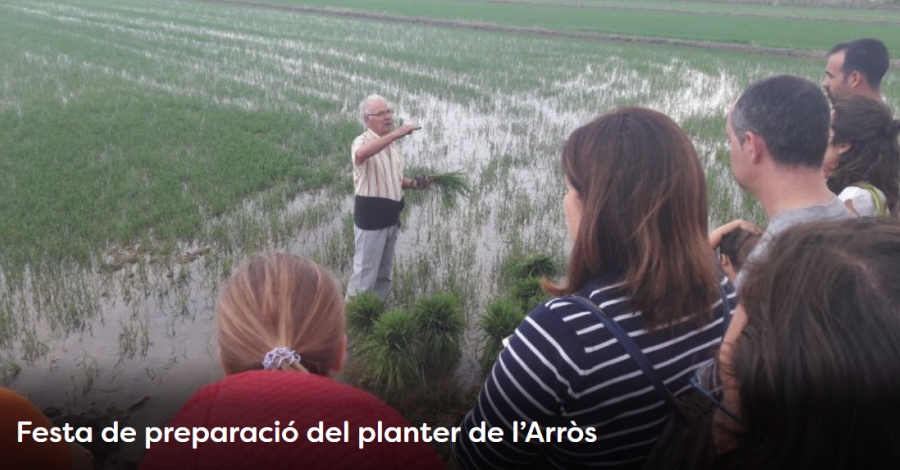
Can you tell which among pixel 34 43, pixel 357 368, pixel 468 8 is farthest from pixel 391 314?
pixel 468 8

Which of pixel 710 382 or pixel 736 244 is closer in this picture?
pixel 710 382

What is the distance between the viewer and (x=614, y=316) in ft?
5.43

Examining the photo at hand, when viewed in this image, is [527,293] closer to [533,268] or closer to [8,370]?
[533,268]

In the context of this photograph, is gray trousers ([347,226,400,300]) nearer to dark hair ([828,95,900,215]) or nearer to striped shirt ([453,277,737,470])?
dark hair ([828,95,900,215])

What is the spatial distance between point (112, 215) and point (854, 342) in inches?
263

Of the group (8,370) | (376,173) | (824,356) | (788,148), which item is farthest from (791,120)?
(8,370)

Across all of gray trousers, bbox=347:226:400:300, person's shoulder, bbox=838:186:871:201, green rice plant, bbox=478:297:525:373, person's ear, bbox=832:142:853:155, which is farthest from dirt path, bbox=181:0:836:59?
person's shoulder, bbox=838:186:871:201

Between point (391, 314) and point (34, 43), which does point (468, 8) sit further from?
point (391, 314)

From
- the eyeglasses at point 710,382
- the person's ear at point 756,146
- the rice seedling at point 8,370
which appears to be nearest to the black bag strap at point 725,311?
the eyeglasses at point 710,382

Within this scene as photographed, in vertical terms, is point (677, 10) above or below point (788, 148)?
above

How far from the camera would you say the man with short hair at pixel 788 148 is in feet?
7.14

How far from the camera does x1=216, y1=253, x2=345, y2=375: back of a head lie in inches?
57.7

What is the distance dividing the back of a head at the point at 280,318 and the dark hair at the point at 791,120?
1.42 meters

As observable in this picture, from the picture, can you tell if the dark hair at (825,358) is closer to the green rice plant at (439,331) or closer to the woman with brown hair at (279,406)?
the woman with brown hair at (279,406)
